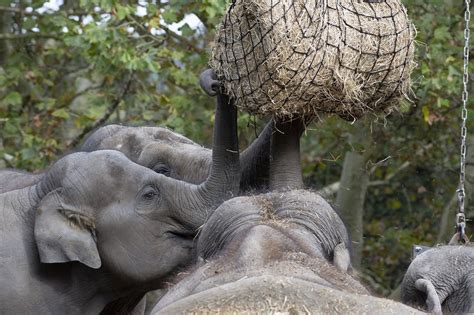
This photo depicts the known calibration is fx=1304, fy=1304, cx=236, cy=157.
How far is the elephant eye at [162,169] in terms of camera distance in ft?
20.4

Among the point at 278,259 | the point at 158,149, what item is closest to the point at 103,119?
the point at 158,149

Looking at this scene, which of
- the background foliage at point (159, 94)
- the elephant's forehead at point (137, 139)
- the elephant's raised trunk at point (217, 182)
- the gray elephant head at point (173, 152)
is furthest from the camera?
the background foliage at point (159, 94)

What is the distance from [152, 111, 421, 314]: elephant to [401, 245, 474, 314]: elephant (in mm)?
377

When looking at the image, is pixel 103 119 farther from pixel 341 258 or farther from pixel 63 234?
pixel 341 258

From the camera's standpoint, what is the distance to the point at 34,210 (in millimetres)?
6180

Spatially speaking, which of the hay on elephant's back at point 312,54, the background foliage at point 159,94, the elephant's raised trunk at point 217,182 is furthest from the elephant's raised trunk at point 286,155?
the background foliage at point 159,94

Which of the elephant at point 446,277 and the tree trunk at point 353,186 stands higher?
the elephant at point 446,277

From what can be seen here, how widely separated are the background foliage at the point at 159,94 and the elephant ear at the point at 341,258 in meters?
4.55

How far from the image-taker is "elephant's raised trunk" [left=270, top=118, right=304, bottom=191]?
4.72 metres

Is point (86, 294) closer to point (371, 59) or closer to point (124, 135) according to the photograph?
point (124, 135)

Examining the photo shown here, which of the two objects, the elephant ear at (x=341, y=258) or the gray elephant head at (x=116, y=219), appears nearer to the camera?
the elephant ear at (x=341, y=258)

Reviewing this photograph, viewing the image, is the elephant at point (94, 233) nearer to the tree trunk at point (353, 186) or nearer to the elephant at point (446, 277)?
the elephant at point (446, 277)

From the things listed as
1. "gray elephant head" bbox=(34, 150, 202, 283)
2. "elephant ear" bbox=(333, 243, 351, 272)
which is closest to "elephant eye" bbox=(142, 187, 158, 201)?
"gray elephant head" bbox=(34, 150, 202, 283)

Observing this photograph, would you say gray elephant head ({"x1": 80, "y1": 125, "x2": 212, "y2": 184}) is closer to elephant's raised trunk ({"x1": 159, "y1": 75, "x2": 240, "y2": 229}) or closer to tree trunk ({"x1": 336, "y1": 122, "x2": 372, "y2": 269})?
elephant's raised trunk ({"x1": 159, "y1": 75, "x2": 240, "y2": 229})
